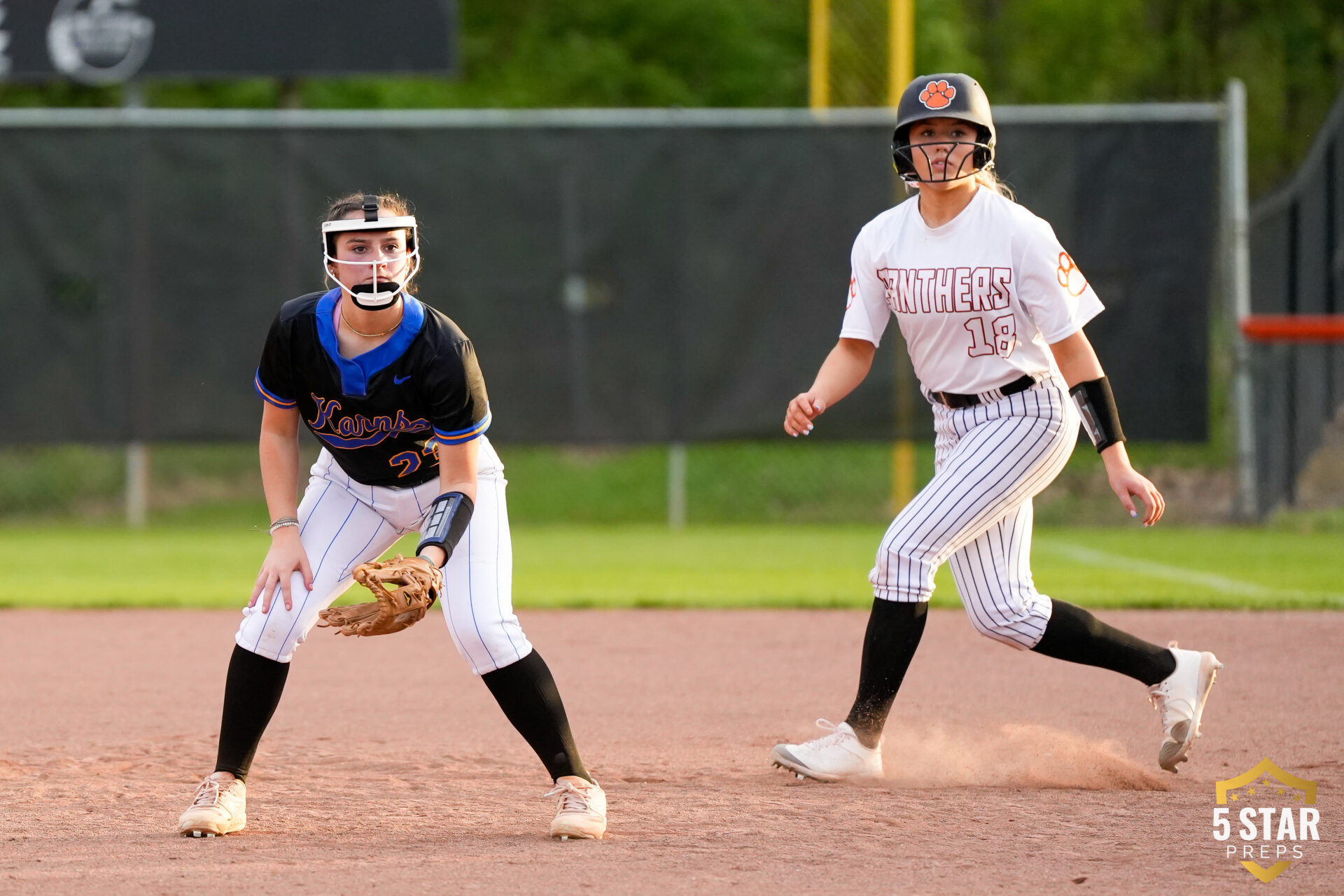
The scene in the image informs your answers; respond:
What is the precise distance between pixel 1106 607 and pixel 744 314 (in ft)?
15.9

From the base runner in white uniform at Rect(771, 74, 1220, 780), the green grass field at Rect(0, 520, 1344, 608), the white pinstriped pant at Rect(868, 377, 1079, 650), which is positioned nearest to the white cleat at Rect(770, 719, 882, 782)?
the base runner in white uniform at Rect(771, 74, 1220, 780)

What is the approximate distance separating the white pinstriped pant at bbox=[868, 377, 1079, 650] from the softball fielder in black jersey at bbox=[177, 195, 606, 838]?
108 cm

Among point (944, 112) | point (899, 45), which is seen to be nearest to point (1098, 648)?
point (944, 112)

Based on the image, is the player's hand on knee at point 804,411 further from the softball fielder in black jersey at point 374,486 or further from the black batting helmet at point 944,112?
the softball fielder in black jersey at point 374,486

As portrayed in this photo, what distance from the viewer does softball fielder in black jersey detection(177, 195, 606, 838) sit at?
11.9ft

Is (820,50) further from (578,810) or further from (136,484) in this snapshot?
(578,810)

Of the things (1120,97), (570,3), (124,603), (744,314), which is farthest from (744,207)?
(1120,97)

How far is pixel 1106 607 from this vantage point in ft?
24.5

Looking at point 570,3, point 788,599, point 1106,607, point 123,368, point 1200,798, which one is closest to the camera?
point 1200,798

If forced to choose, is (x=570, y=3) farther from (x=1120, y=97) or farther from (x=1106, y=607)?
(x=1106, y=607)

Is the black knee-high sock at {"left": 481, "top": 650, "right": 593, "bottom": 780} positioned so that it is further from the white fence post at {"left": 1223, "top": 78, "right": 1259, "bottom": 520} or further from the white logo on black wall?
the white logo on black wall

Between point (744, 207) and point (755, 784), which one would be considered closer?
point (755, 784)

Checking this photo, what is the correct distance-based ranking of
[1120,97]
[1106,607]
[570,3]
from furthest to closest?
[1120,97], [570,3], [1106,607]

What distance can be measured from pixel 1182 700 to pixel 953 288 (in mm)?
1274
